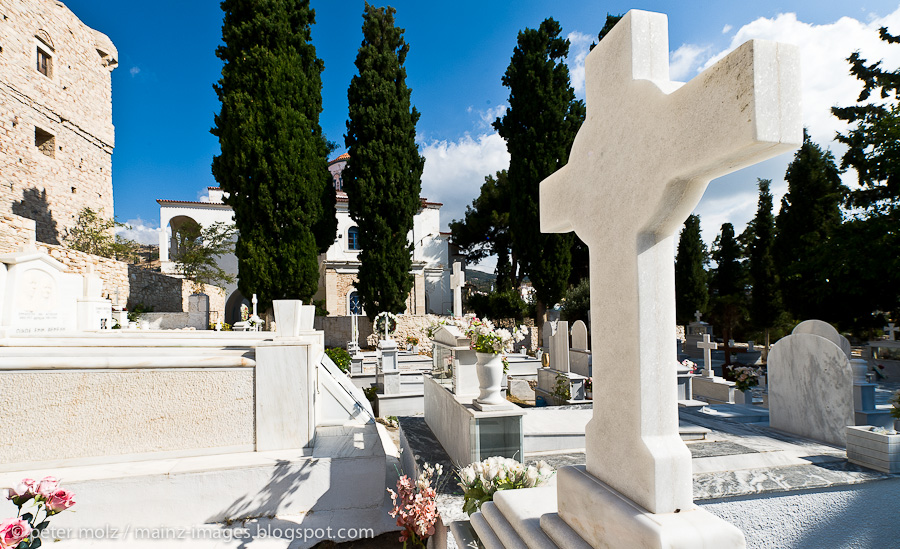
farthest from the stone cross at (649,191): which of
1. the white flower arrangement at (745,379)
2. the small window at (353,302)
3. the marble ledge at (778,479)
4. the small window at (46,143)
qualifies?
the small window at (353,302)

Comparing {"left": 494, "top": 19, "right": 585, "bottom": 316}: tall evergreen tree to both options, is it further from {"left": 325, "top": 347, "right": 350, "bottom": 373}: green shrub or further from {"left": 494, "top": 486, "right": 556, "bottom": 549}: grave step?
{"left": 494, "top": 486, "right": 556, "bottom": 549}: grave step

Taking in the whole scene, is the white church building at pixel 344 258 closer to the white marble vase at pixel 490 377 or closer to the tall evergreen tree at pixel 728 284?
the tall evergreen tree at pixel 728 284

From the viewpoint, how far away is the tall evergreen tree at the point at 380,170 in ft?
57.3

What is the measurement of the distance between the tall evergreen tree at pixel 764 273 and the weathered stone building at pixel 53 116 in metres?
27.9

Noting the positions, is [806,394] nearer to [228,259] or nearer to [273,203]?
[273,203]

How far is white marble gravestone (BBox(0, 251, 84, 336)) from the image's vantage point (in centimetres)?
585

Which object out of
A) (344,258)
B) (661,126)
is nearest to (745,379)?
(661,126)

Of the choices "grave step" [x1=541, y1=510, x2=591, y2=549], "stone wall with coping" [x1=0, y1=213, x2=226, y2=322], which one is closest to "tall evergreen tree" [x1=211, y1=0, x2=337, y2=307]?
"stone wall with coping" [x1=0, y1=213, x2=226, y2=322]

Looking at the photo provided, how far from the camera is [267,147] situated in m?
14.6

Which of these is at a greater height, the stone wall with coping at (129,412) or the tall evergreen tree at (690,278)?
the tall evergreen tree at (690,278)

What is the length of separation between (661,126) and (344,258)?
945 inches

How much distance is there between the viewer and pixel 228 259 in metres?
23.7

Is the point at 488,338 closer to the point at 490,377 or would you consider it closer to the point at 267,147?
the point at 490,377

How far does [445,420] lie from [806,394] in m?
4.03
